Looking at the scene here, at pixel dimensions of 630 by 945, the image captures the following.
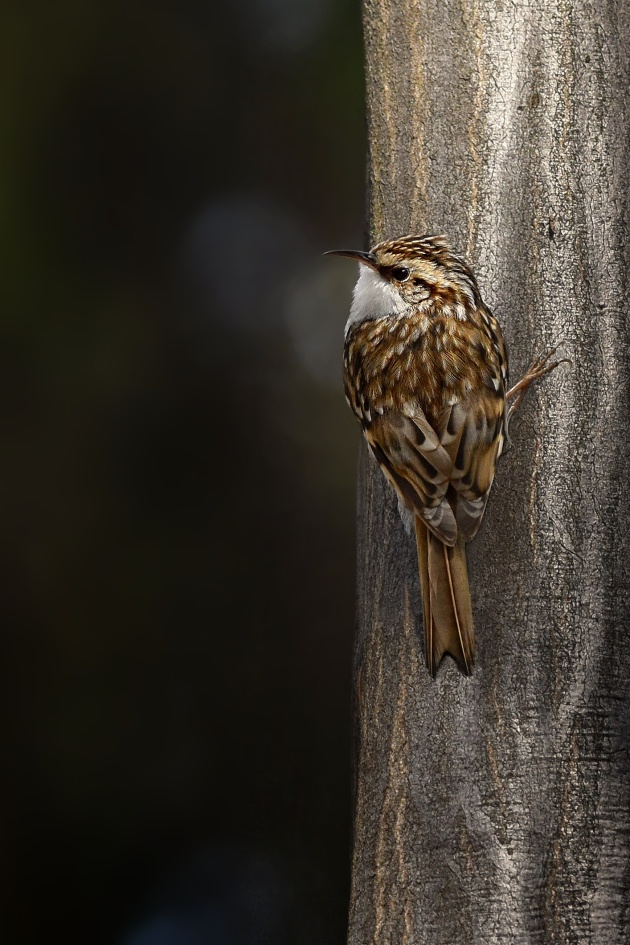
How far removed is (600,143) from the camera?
2846 millimetres

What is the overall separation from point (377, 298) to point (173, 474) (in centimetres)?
229

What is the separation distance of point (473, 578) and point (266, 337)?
3.11 metres

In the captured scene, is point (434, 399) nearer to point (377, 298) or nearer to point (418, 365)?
point (418, 365)

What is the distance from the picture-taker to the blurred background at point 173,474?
4.81m

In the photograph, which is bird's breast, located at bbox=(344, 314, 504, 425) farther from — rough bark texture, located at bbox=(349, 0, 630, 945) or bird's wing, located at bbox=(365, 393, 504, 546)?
rough bark texture, located at bbox=(349, 0, 630, 945)

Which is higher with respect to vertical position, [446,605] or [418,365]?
[418,365]

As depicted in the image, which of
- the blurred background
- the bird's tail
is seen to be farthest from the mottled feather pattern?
the blurred background

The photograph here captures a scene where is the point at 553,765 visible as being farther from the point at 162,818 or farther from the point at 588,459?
the point at 162,818

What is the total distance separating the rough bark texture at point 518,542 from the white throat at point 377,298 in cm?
19

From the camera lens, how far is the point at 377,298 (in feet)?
10.7

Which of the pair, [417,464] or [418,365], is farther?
[418,365]

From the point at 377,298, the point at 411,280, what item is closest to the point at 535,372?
the point at 411,280

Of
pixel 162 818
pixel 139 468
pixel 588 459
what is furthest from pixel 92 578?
pixel 588 459

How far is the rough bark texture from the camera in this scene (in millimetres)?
2309
